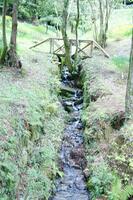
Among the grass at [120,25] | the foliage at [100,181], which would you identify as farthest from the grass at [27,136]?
the grass at [120,25]

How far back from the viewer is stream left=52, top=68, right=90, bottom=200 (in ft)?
33.8

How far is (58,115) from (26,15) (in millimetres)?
30208

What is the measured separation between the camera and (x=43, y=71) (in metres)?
18.9

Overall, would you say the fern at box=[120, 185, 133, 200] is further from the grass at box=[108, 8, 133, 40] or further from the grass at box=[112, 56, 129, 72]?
the grass at box=[108, 8, 133, 40]

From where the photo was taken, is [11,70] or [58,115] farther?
[11,70]

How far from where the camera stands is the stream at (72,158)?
405 inches

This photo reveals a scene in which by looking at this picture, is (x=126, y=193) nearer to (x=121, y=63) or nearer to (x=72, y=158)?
(x=72, y=158)

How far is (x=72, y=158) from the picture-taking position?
12258 millimetres

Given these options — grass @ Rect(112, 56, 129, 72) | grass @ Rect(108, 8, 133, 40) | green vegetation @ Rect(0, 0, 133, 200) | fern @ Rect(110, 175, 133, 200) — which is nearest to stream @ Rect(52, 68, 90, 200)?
green vegetation @ Rect(0, 0, 133, 200)

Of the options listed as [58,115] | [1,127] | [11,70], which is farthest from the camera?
[11,70]

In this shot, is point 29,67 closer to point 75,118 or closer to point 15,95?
point 75,118

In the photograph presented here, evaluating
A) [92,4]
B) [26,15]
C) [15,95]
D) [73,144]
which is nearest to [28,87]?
[15,95]

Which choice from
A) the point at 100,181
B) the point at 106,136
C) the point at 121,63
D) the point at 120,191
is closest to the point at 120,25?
the point at 121,63

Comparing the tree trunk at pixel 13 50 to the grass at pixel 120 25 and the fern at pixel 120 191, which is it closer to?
the fern at pixel 120 191
